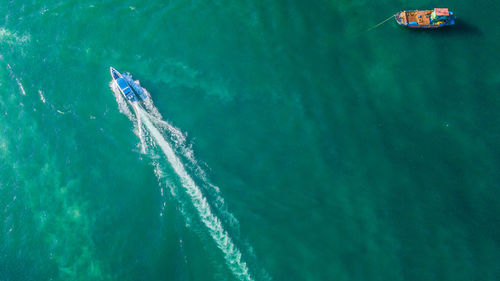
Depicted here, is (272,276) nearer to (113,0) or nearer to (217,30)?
(217,30)

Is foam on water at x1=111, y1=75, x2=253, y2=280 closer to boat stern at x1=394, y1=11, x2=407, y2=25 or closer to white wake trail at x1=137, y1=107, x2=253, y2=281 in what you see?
white wake trail at x1=137, y1=107, x2=253, y2=281

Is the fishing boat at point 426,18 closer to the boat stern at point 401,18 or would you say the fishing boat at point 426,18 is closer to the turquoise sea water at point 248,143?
the boat stern at point 401,18

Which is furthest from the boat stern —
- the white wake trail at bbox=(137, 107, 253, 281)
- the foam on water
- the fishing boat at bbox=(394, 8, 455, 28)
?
the white wake trail at bbox=(137, 107, 253, 281)

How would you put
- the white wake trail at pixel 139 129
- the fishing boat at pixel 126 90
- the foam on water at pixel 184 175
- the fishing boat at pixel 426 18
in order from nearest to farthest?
1. the foam on water at pixel 184 175
2. the white wake trail at pixel 139 129
3. the fishing boat at pixel 126 90
4. the fishing boat at pixel 426 18

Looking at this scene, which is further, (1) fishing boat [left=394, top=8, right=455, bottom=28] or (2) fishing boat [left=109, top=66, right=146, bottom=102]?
(1) fishing boat [left=394, top=8, right=455, bottom=28]

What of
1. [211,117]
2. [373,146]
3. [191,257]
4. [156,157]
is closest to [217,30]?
[211,117]

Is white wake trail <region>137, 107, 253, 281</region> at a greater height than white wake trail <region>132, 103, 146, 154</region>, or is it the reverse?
white wake trail <region>132, 103, 146, 154</region>

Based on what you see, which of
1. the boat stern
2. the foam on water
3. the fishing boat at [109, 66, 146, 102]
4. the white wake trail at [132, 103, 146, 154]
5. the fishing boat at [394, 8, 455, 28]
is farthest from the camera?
the boat stern

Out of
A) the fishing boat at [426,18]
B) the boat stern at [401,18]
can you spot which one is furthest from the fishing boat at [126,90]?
the fishing boat at [426,18]
